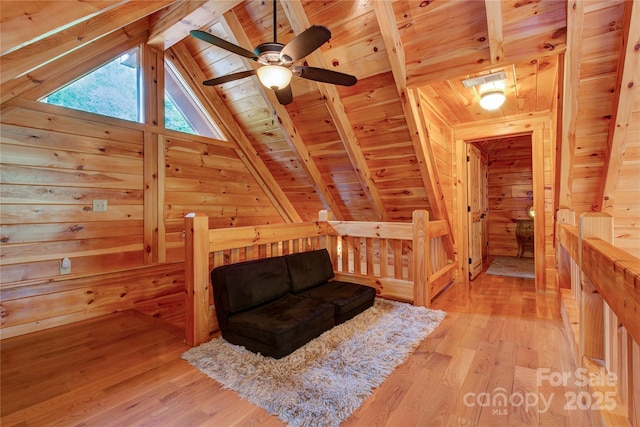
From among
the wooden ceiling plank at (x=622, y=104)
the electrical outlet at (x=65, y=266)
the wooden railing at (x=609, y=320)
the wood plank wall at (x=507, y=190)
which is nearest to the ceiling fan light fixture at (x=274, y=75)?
the wooden railing at (x=609, y=320)

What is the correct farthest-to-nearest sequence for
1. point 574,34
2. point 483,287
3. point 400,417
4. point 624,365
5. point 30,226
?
point 483,287 < point 30,226 < point 574,34 < point 400,417 < point 624,365

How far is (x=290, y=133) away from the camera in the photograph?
3703 millimetres

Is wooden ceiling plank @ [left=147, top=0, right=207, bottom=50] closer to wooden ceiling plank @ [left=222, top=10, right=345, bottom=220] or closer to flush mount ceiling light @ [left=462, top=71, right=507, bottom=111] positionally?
wooden ceiling plank @ [left=222, top=10, right=345, bottom=220]

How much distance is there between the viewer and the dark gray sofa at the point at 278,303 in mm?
2080

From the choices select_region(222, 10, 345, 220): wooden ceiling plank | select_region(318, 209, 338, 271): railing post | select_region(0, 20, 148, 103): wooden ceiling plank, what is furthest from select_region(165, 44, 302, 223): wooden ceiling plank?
select_region(318, 209, 338, 271): railing post

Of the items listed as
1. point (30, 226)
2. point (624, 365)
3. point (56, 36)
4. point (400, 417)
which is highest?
point (56, 36)

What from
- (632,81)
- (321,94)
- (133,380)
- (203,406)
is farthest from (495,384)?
(321,94)

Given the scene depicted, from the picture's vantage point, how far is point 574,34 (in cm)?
212

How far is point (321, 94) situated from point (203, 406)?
9.34 ft

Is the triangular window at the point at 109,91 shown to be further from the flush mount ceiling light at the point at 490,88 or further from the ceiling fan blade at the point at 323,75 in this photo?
the flush mount ceiling light at the point at 490,88

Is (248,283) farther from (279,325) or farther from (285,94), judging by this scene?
(285,94)

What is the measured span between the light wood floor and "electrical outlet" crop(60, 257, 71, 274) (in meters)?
0.51

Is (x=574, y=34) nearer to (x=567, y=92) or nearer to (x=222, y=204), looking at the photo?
(x=567, y=92)

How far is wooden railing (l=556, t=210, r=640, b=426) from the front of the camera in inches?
35.7
